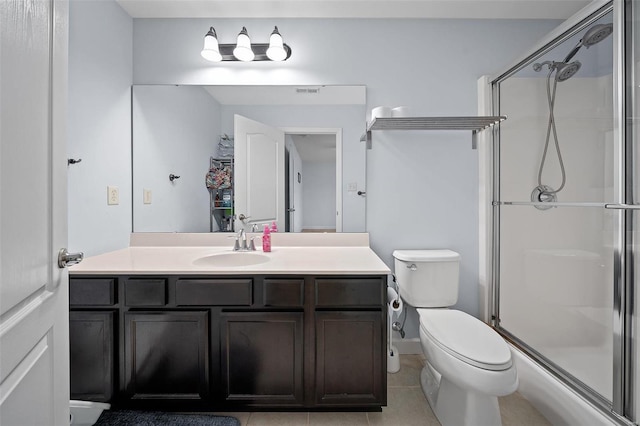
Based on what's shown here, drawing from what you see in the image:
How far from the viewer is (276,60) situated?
1.97 metres

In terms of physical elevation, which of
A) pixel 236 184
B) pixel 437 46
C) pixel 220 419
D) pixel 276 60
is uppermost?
pixel 437 46

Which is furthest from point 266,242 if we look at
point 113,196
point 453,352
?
point 453,352

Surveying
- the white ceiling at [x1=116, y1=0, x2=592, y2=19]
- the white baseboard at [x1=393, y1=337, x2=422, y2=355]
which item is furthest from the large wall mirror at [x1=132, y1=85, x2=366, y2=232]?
the white baseboard at [x1=393, y1=337, x2=422, y2=355]

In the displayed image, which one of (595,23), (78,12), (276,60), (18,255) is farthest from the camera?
(276,60)

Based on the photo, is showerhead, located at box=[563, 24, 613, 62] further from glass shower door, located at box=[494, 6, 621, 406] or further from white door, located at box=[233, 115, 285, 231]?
white door, located at box=[233, 115, 285, 231]

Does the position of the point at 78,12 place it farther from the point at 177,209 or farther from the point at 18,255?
the point at 18,255

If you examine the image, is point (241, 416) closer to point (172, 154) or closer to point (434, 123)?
point (172, 154)

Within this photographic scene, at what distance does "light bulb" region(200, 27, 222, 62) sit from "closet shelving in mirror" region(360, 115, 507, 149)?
1111mm

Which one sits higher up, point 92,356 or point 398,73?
point 398,73

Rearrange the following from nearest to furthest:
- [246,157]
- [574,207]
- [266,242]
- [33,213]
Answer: [33,213] < [574,207] < [266,242] < [246,157]

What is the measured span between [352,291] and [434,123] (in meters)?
1.22

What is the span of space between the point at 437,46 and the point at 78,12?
216cm

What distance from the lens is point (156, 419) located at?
1438 millimetres

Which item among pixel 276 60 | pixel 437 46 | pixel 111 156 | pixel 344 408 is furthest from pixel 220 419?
pixel 437 46
